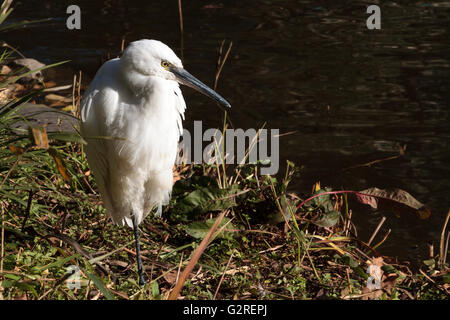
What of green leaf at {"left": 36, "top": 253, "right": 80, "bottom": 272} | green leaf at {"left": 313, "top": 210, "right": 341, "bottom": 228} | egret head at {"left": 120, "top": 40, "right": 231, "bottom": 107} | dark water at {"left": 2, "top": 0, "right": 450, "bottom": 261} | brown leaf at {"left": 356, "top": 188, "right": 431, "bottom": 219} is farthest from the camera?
dark water at {"left": 2, "top": 0, "right": 450, "bottom": 261}

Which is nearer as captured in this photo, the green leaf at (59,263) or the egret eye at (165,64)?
the green leaf at (59,263)

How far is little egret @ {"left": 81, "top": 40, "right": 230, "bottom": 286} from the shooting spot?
3082mm

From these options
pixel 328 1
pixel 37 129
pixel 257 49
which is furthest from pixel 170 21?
pixel 37 129

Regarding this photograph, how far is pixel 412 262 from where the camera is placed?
438 centimetres

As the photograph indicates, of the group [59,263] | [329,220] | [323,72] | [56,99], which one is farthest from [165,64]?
[323,72]

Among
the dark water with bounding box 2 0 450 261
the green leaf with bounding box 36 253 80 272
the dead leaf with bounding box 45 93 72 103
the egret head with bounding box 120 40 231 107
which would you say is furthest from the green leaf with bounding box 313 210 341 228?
the dead leaf with bounding box 45 93 72 103

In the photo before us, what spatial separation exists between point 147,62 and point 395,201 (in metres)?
1.65

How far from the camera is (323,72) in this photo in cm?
776

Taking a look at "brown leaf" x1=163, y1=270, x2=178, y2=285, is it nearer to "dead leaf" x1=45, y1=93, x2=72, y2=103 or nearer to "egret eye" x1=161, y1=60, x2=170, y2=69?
"egret eye" x1=161, y1=60, x2=170, y2=69

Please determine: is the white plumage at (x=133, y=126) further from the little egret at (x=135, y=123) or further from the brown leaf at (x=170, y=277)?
the brown leaf at (x=170, y=277)

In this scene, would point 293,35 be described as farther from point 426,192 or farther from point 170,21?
point 426,192

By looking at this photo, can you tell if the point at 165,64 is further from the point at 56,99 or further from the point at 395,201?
the point at 56,99

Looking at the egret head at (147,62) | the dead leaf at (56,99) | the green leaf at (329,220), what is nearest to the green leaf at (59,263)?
the egret head at (147,62)

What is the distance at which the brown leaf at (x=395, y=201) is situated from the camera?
11.4ft
